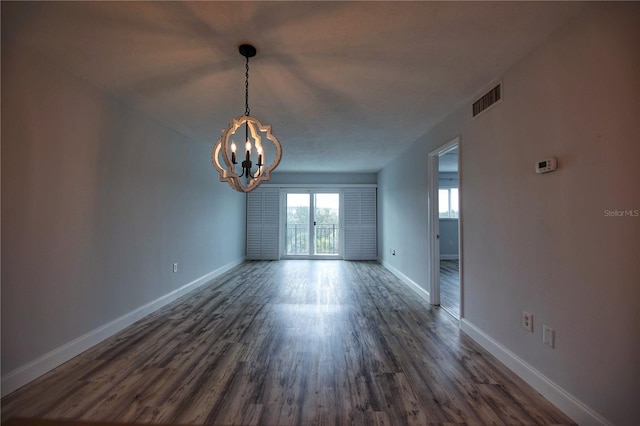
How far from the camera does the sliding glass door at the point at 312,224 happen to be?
7137 mm

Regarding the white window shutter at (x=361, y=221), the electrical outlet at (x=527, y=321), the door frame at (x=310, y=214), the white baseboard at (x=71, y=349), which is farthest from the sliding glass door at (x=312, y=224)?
the electrical outlet at (x=527, y=321)

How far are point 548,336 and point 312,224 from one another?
18.6ft

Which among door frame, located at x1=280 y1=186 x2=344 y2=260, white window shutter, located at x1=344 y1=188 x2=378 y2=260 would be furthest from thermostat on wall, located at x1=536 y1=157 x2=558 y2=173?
door frame, located at x1=280 y1=186 x2=344 y2=260

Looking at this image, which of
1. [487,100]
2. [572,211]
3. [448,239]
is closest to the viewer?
[572,211]

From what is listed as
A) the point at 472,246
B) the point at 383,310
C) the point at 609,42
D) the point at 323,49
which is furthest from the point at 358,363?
the point at 609,42

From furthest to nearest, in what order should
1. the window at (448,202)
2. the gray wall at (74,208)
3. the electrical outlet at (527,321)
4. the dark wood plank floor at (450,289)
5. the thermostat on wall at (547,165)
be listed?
the window at (448,202) < the dark wood plank floor at (450,289) < the electrical outlet at (527,321) < the gray wall at (74,208) < the thermostat on wall at (547,165)

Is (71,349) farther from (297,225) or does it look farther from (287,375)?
(297,225)

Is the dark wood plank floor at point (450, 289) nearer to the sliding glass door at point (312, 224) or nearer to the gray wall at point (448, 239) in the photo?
the gray wall at point (448, 239)

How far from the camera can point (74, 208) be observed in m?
2.19

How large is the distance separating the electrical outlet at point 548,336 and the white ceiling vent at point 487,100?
5.63 feet

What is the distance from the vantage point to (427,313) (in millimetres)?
3170

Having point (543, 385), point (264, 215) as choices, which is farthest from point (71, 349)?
point (264, 215)

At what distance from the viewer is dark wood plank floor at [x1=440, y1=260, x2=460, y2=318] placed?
11.0 ft

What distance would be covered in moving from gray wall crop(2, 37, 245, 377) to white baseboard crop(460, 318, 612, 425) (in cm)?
336
